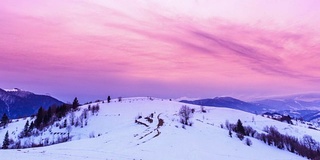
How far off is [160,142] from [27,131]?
102 metres

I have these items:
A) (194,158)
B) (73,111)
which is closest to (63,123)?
(73,111)

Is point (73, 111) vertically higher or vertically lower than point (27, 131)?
higher

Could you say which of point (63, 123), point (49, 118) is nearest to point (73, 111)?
point (49, 118)

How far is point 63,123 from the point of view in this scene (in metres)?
124

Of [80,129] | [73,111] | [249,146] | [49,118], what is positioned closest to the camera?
[249,146]

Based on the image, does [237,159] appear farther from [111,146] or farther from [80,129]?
[80,129]

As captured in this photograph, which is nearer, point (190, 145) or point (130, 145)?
point (130, 145)

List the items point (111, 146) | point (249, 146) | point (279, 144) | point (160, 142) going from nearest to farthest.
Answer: point (111, 146), point (160, 142), point (249, 146), point (279, 144)

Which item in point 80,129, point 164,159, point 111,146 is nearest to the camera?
point 164,159

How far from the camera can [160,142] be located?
4850cm

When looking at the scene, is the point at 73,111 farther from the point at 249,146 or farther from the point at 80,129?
the point at 249,146

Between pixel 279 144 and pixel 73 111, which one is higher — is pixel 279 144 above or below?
below

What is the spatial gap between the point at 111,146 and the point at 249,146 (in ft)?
122

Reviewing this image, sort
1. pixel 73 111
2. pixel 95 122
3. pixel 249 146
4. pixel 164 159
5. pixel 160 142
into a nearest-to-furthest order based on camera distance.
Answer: pixel 164 159 → pixel 160 142 → pixel 249 146 → pixel 95 122 → pixel 73 111
